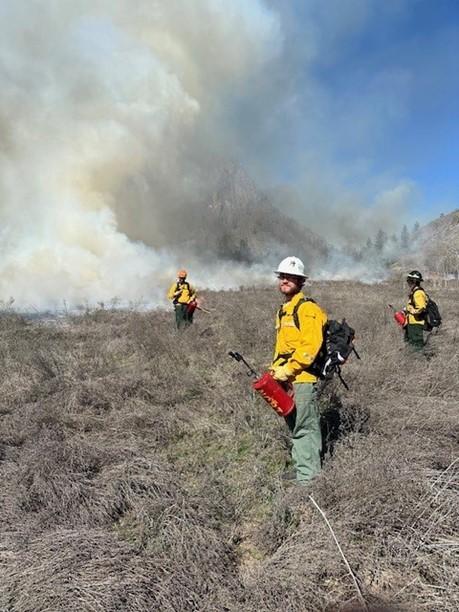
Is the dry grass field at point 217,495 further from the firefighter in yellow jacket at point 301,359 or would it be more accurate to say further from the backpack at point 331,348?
the backpack at point 331,348

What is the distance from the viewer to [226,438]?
462 centimetres

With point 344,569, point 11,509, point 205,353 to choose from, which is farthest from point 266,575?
point 205,353

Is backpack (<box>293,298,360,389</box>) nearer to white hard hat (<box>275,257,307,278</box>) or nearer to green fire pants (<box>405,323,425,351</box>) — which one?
white hard hat (<box>275,257,307,278</box>)

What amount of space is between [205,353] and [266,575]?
233 inches

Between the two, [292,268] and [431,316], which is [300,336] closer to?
[292,268]

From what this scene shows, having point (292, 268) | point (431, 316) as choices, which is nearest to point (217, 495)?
point (292, 268)

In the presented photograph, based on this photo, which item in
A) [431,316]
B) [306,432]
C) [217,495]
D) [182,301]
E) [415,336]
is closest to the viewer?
[217,495]

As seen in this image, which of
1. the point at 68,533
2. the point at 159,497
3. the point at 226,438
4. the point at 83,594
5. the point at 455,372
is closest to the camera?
the point at 83,594

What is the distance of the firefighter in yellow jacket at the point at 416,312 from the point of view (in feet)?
24.4

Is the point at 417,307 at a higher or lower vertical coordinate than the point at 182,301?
lower

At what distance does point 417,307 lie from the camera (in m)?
7.46

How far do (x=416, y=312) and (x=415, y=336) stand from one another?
45 centimetres

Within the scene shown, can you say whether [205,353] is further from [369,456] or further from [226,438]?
[369,456]

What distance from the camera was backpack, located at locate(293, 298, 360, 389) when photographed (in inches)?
137
